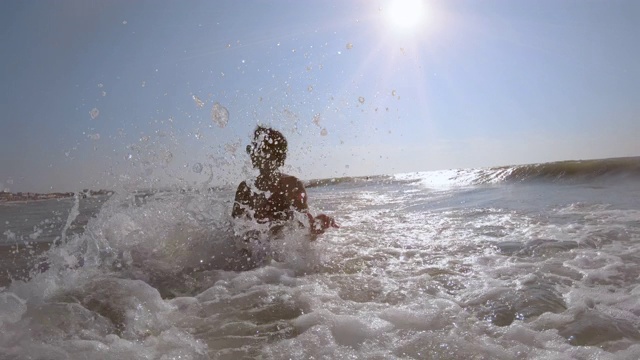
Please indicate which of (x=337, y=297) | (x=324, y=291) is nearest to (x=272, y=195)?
(x=324, y=291)

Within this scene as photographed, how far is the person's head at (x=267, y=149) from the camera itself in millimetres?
4887

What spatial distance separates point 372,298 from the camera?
2.67 m

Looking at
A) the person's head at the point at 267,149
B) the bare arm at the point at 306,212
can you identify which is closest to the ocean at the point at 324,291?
the bare arm at the point at 306,212

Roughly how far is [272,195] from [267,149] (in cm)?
56

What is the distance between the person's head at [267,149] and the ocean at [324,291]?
760 mm

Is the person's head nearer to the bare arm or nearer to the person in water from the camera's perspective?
the person in water

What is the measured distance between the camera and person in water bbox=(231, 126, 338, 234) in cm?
500

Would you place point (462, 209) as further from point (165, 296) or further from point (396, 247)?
point (165, 296)

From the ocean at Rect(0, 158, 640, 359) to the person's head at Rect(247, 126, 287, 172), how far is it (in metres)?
0.76

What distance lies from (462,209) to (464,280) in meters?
4.54

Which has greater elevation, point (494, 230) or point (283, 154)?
point (283, 154)

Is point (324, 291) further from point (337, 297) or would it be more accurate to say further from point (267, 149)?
point (267, 149)

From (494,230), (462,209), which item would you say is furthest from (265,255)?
(462,209)

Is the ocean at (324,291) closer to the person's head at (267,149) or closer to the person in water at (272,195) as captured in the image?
the person in water at (272,195)
